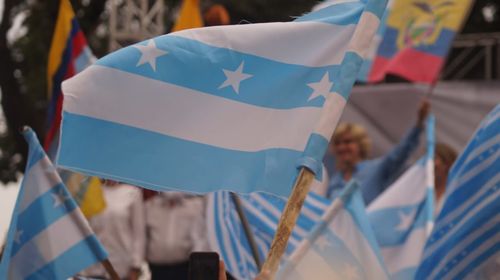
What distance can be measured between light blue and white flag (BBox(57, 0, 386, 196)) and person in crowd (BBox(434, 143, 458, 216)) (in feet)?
12.2

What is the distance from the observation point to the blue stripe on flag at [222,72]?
19.5ft

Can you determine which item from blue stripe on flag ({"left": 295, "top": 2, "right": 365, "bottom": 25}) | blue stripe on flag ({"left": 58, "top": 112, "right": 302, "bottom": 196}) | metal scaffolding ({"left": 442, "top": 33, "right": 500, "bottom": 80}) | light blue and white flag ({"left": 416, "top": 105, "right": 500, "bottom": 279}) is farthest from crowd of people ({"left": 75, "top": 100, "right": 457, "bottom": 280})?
metal scaffolding ({"left": 442, "top": 33, "right": 500, "bottom": 80})

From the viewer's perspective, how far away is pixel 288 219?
5.34 metres

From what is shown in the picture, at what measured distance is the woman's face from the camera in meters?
10.2

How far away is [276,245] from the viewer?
5.30 m

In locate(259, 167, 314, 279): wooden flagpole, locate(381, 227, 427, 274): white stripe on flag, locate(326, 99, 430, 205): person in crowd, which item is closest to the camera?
locate(259, 167, 314, 279): wooden flagpole

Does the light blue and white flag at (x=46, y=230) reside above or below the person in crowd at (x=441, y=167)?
below

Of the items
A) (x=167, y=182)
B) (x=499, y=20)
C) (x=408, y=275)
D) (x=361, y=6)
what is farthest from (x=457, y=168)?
(x=499, y=20)

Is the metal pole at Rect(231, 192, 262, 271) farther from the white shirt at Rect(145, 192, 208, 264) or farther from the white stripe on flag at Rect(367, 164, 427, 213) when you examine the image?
the white stripe on flag at Rect(367, 164, 427, 213)

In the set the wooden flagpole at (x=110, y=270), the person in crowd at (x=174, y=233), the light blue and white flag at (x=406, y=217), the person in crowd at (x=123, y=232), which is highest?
the light blue and white flag at (x=406, y=217)

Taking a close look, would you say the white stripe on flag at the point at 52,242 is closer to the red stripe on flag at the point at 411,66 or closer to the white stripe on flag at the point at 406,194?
the white stripe on flag at the point at 406,194

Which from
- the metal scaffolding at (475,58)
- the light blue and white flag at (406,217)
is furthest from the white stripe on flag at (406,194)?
the metal scaffolding at (475,58)

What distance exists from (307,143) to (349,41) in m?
0.52

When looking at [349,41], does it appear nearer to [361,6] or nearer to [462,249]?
[361,6]
